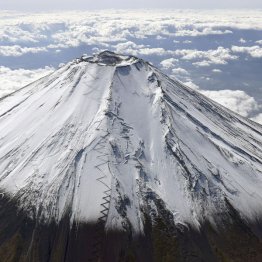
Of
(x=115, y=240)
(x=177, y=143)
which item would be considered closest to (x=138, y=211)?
(x=115, y=240)

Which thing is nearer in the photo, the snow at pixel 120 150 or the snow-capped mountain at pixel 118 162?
the snow-capped mountain at pixel 118 162

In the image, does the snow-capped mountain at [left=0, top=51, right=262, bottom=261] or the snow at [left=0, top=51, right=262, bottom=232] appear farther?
the snow at [left=0, top=51, right=262, bottom=232]

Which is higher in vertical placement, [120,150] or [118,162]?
[120,150]

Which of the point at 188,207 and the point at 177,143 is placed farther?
the point at 177,143

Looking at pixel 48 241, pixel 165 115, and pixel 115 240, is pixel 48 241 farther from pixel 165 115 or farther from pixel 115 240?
pixel 165 115

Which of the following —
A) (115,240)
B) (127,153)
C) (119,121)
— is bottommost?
(115,240)
